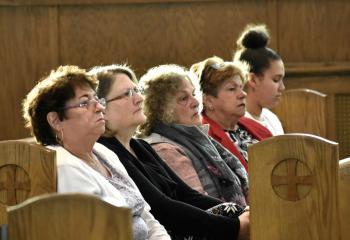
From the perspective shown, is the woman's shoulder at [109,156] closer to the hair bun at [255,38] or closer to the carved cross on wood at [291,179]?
the carved cross on wood at [291,179]

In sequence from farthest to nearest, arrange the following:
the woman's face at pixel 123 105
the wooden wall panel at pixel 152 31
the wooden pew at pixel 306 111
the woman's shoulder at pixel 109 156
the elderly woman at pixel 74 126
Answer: the wooden wall panel at pixel 152 31 < the wooden pew at pixel 306 111 < the woman's face at pixel 123 105 < the woman's shoulder at pixel 109 156 < the elderly woman at pixel 74 126

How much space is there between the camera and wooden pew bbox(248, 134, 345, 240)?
2.62 m

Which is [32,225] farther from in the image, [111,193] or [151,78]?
[151,78]

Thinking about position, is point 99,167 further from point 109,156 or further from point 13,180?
point 13,180

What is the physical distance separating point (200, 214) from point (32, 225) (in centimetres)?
128

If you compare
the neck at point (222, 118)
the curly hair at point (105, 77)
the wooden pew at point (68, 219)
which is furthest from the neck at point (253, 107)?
the wooden pew at point (68, 219)

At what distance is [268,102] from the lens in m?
4.50

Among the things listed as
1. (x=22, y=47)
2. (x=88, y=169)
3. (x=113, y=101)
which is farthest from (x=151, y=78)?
(x=22, y=47)

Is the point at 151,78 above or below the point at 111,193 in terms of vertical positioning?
above

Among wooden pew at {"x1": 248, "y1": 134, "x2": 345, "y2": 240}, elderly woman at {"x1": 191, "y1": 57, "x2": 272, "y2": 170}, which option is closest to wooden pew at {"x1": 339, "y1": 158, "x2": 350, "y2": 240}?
wooden pew at {"x1": 248, "y1": 134, "x2": 345, "y2": 240}

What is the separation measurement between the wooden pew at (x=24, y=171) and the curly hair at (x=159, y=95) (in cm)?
108

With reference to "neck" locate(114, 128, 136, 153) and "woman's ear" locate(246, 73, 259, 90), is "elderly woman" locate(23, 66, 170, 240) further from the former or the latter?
"woman's ear" locate(246, 73, 259, 90)

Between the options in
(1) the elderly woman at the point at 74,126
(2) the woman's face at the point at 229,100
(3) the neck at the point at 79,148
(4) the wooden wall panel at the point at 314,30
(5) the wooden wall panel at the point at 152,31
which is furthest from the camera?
(4) the wooden wall panel at the point at 314,30

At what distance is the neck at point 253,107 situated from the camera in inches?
177
